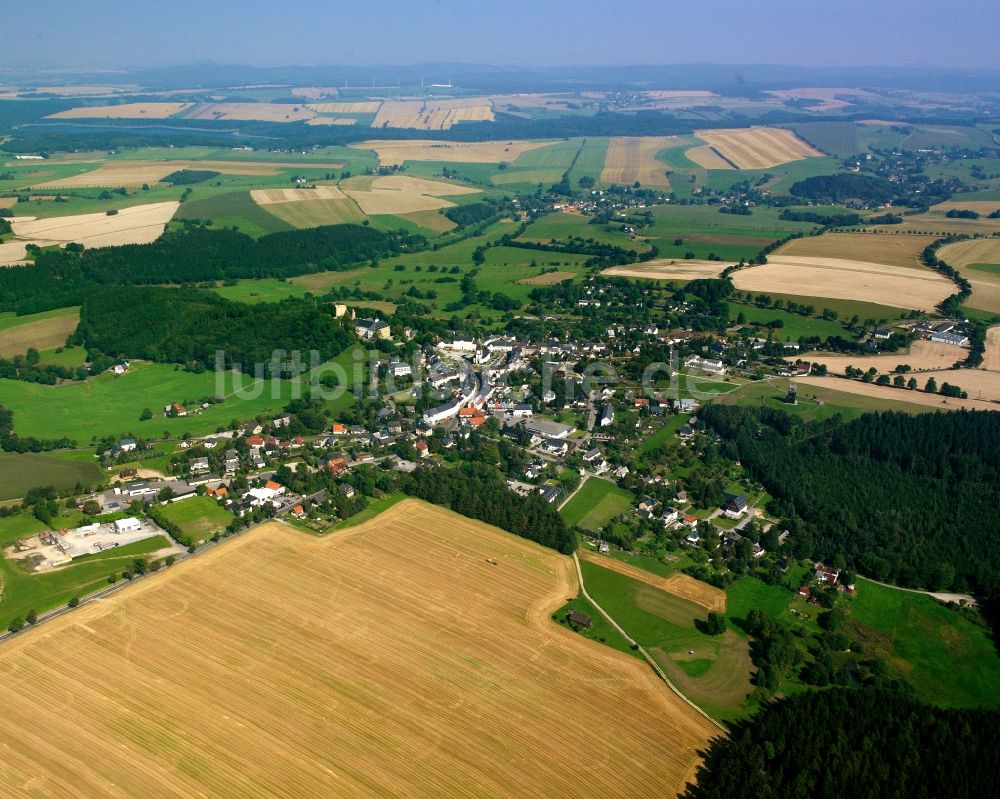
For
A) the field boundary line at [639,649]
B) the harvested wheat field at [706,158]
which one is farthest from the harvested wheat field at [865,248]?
the field boundary line at [639,649]

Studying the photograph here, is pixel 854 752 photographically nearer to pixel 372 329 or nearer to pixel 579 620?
pixel 579 620

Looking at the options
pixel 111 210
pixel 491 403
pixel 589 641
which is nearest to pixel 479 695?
pixel 589 641

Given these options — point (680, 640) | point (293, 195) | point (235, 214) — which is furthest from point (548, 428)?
point (293, 195)

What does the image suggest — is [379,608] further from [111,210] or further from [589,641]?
[111,210]

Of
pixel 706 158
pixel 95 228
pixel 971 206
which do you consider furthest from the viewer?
pixel 706 158

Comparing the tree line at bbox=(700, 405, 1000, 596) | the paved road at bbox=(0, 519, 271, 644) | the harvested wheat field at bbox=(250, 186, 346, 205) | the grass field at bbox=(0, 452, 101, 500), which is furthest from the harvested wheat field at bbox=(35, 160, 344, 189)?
the tree line at bbox=(700, 405, 1000, 596)

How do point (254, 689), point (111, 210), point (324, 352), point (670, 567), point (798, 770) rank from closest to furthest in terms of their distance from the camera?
point (798, 770) → point (254, 689) → point (670, 567) → point (324, 352) → point (111, 210)

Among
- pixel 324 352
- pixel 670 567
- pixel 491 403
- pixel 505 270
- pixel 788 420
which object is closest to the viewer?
pixel 670 567

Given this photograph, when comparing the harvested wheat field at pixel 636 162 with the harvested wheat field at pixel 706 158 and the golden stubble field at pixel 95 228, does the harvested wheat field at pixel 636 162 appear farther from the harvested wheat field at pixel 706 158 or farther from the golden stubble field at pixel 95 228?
the golden stubble field at pixel 95 228
